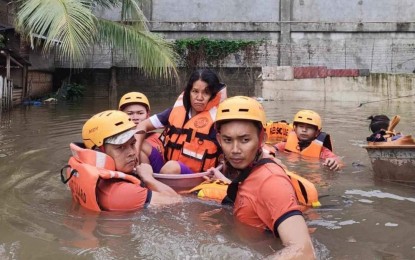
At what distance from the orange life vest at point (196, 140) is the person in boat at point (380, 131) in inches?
89.2

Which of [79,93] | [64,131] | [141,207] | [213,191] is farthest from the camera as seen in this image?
[79,93]

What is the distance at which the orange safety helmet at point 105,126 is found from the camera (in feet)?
13.0

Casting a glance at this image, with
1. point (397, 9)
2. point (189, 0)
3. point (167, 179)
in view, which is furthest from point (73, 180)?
point (397, 9)

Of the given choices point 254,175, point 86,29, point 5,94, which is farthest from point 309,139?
point 5,94

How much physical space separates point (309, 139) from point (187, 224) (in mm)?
3629

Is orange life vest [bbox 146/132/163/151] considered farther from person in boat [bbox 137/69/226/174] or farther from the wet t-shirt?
the wet t-shirt

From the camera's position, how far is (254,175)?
2902 mm

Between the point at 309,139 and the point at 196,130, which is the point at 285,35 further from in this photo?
the point at 196,130

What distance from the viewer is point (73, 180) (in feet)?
13.9

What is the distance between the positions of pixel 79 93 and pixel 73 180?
13.7m

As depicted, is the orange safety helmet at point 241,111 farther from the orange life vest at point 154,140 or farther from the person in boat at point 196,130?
the orange life vest at point 154,140

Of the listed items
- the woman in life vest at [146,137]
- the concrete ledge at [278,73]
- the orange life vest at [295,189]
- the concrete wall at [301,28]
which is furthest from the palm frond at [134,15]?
the orange life vest at [295,189]

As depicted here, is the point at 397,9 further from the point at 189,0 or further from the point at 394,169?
the point at 394,169

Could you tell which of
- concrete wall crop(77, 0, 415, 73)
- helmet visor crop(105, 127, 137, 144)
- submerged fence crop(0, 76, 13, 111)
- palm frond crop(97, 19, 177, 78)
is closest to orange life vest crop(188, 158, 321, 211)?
helmet visor crop(105, 127, 137, 144)
